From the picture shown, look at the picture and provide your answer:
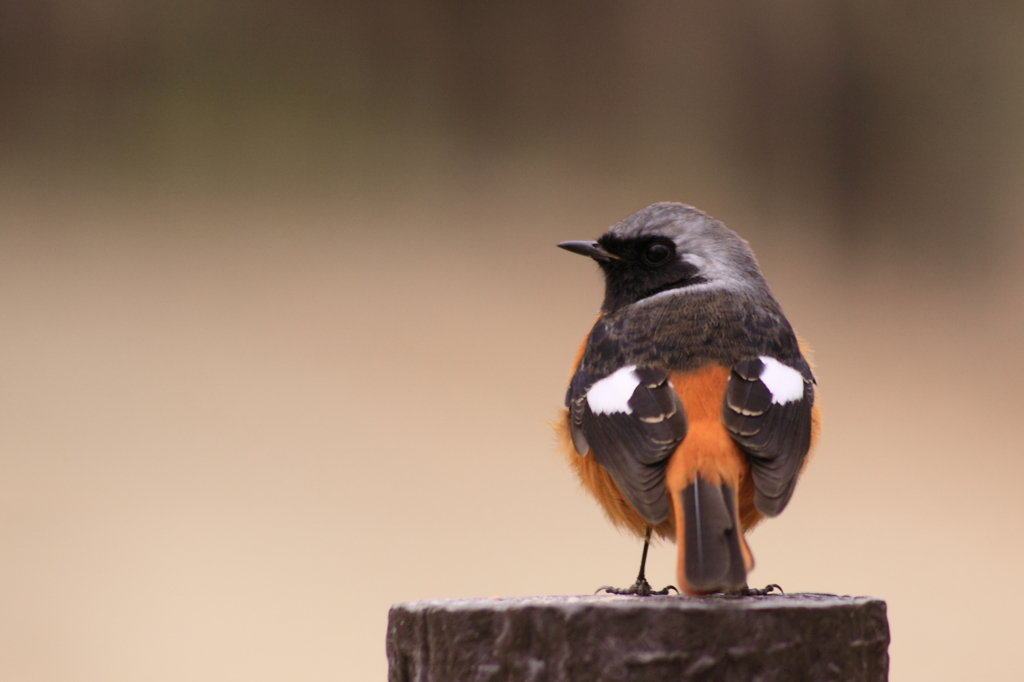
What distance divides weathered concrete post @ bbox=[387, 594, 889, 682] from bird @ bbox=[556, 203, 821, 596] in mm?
97

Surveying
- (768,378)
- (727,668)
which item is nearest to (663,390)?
(768,378)

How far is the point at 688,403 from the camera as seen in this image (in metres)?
2.25

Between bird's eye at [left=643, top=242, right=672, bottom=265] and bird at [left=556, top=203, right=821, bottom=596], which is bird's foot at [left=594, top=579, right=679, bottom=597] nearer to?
bird at [left=556, top=203, right=821, bottom=596]

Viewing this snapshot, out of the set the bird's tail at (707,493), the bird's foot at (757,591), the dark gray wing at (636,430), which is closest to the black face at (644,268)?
the dark gray wing at (636,430)

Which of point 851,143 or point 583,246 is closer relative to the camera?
point 583,246

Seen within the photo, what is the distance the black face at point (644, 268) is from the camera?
2.83 meters

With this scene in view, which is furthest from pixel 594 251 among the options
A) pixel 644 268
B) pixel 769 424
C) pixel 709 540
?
pixel 709 540

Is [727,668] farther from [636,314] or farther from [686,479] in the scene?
[636,314]

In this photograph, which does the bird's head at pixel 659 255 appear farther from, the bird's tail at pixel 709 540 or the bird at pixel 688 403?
the bird's tail at pixel 709 540

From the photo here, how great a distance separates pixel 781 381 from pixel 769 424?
0.17m

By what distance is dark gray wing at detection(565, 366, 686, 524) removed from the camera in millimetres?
2164

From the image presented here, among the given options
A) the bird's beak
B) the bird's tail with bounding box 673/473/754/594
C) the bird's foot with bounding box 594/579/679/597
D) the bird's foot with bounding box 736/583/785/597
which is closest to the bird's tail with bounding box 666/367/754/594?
the bird's tail with bounding box 673/473/754/594

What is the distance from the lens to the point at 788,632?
179 centimetres

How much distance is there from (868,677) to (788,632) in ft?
0.68
